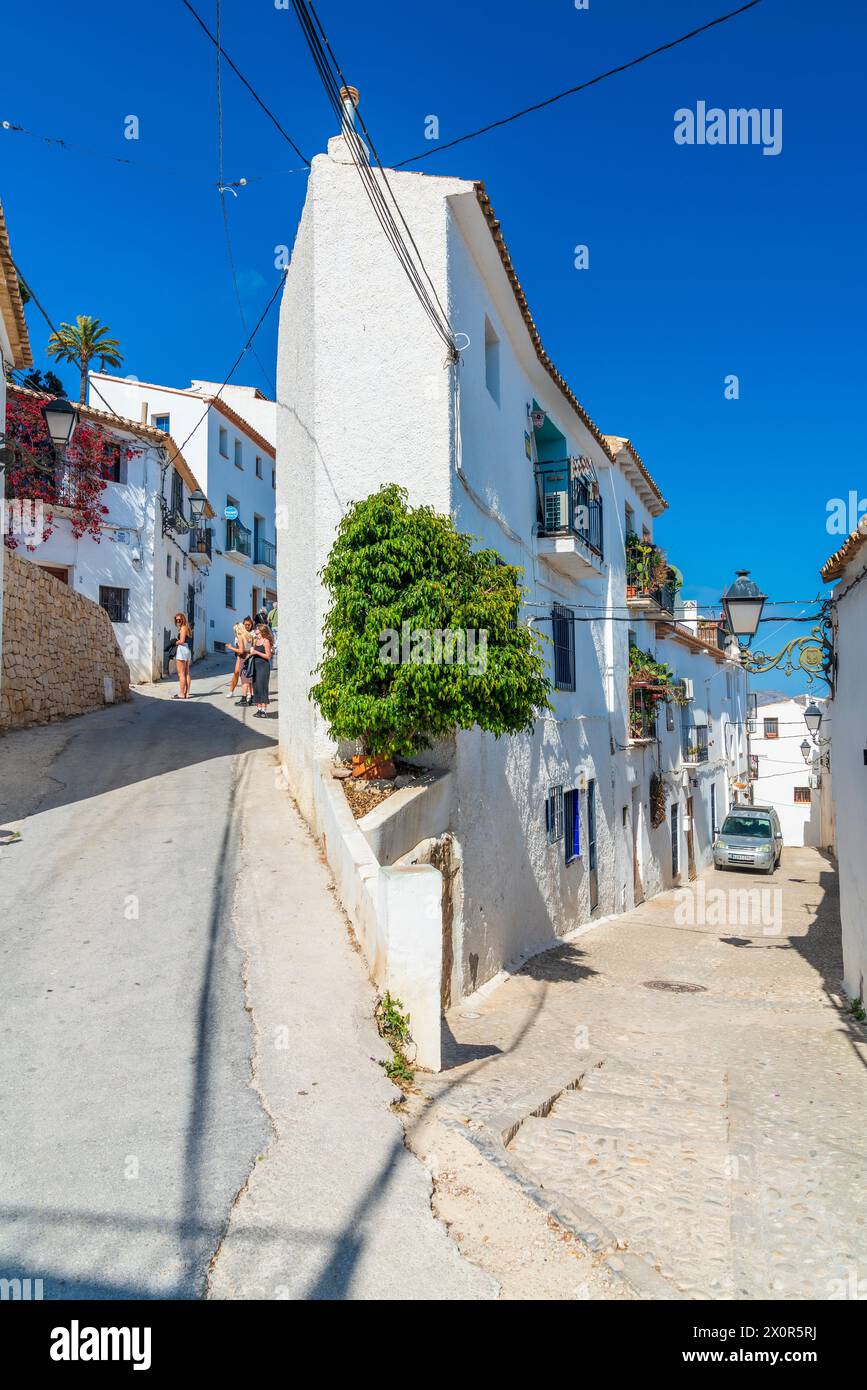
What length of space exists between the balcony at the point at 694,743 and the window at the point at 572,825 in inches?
449

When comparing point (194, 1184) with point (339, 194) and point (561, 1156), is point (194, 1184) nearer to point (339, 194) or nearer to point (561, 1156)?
point (561, 1156)

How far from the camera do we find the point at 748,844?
26984mm

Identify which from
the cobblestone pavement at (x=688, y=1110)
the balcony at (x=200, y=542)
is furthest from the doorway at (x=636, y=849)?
the balcony at (x=200, y=542)

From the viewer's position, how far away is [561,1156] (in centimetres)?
534

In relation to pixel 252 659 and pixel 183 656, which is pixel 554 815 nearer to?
pixel 252 659

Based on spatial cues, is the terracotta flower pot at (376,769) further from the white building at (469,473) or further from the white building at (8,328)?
the white building at (8,328)

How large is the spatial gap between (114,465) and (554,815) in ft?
54.3

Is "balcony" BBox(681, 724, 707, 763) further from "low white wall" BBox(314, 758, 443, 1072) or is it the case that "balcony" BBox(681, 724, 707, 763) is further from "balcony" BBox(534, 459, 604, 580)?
"low white wall" BBox(314, 758, 443, 1072)

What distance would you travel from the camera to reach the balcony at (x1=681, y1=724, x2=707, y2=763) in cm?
2688

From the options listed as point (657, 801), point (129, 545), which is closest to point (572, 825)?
point (657, 801)

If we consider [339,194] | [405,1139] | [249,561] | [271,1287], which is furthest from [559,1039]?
[249,561]

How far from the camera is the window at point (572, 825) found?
1547 centimetres

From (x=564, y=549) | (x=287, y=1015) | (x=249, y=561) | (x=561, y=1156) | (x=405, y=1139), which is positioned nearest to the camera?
(x=405, y=1139)
